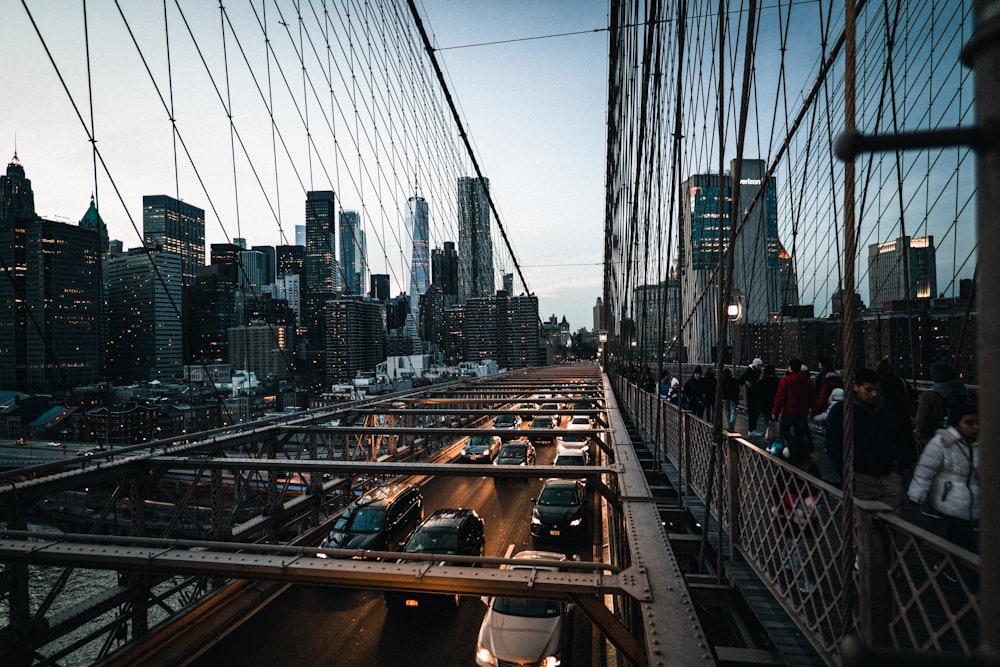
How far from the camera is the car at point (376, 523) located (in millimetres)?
11180

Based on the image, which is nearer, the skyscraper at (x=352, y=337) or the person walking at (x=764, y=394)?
the person walking at (x=764, y=394)

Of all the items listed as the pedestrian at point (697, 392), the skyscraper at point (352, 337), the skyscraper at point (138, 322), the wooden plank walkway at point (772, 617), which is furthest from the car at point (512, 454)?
the skyscraper at point (352, 337)

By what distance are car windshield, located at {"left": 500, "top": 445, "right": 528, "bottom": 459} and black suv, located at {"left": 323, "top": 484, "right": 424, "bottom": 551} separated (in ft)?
17.0

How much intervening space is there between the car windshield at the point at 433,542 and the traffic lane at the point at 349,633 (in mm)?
1194

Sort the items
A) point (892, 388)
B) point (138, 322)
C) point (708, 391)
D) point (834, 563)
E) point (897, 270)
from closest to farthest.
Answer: point (834, 563), point (892, 388), point (708, 391), point (897, 270), point (138, 322)

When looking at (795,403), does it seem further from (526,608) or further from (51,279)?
(51,279)

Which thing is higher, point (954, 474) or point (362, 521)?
point (954, 474)

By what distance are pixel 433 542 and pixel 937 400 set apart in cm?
870

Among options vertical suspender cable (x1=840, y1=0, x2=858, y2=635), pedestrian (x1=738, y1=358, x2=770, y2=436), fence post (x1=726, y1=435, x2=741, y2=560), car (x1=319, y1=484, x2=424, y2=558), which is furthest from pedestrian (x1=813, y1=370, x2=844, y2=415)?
car (x1=319, y1=484, x2=424, y2=558)

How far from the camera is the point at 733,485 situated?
4406mm

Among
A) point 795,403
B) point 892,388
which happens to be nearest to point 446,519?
point 795,403

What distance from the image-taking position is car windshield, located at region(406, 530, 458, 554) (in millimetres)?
10234

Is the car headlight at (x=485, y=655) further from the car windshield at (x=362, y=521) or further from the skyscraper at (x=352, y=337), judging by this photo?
the skyscraper at (x=352, y=337)

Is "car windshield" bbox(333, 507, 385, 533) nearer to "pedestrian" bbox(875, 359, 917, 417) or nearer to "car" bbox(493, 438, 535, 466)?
"car" bbox(493, 438, 535, 466)
